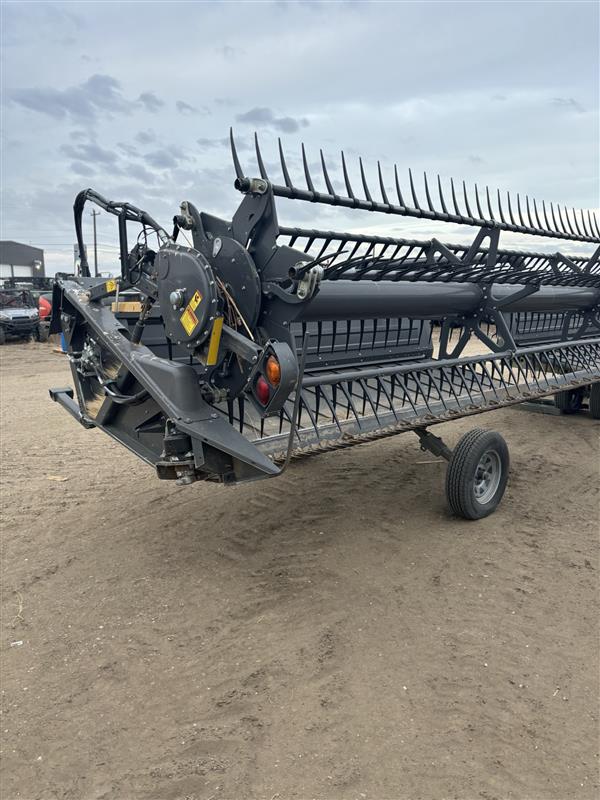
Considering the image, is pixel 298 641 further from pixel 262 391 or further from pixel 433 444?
pixel 433 444

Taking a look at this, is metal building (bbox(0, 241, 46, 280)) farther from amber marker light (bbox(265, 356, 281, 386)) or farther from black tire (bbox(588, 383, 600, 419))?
amber marker light (bbox(265, 356, 281, 386))

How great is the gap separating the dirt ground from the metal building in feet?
137

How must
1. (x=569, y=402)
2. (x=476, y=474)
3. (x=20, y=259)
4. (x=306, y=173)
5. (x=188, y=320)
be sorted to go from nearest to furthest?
(x=188, y=320) → (x=306, y=173) → (x=476, y=474) → (x=569, y=402) → (x=20, y=259)

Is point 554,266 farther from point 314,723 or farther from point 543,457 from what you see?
point 314,723

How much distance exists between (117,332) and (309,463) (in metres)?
2.64

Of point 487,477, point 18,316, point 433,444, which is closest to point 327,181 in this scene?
point 433,444

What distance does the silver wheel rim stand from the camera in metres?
4.63

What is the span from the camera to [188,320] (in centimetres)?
322

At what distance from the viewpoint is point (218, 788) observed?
7.42 ft

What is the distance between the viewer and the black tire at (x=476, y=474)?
4.32 metres

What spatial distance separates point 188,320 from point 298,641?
1736 millimetres

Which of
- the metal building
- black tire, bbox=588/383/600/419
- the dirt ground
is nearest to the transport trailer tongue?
the dirt ground

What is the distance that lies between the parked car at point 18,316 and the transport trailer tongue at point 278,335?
50.3 ft

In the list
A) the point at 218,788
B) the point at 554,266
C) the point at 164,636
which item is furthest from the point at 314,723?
the point at 554,266
